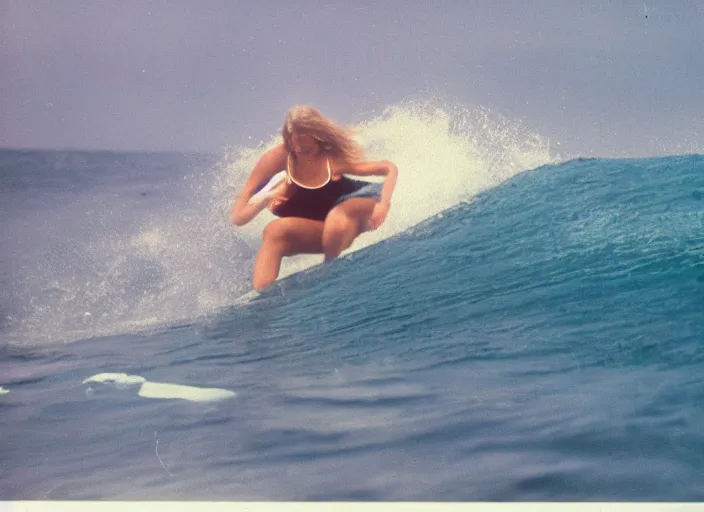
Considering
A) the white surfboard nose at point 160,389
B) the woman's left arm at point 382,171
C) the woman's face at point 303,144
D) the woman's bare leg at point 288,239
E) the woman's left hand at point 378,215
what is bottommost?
the white surfboard nose at point 160,389

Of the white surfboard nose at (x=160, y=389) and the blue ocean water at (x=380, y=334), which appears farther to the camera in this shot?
the white surfboard nose at (x=160, y=389)

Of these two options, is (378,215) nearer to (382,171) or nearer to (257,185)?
(382,171)

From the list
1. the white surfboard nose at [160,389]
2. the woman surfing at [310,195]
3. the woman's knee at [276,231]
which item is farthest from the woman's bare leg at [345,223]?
the white surfboard nose at [160,389]

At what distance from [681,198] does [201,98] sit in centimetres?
144

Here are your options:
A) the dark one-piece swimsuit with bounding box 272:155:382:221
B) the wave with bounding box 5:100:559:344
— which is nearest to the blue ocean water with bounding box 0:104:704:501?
the wave with bounding box 5:100:559:344

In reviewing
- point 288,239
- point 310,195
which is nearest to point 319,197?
point 310,195

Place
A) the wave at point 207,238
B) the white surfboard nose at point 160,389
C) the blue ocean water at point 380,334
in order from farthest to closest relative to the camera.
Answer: the wave at point 207,238 < the white surfboard nose at point 160,389 < the blue ocean water at point 380,334

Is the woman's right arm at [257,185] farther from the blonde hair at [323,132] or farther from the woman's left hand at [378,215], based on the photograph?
the woman's left hand at [378,215]

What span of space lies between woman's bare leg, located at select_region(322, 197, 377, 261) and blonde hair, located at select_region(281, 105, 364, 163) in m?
0.13

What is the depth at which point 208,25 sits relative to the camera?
2.44 meters

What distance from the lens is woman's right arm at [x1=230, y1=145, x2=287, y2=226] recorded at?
2.45 meters

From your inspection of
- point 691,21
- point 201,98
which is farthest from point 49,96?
point 691,21

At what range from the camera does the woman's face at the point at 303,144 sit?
243 centimetres
